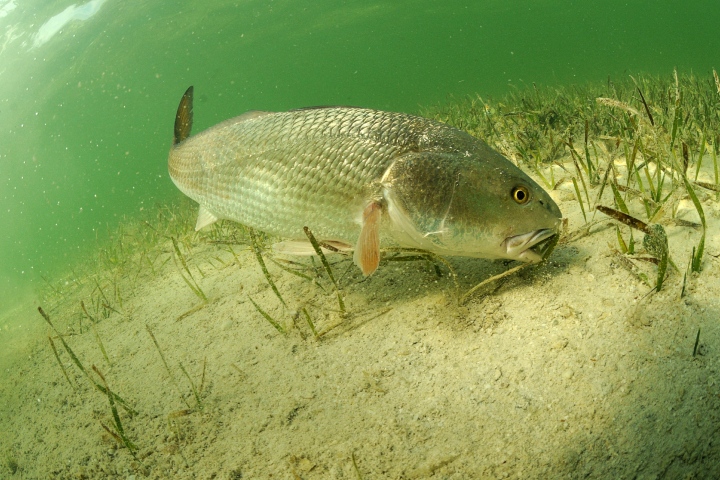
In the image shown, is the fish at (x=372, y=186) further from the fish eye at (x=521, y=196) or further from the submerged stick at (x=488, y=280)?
the submerged stick at (x=488, y=280)

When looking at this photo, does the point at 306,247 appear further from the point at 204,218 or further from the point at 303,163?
the point at 204,218

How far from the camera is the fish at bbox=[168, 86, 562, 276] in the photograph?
2.12 metres

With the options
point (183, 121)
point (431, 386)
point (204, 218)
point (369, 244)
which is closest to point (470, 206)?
Answer: point (369, 244)

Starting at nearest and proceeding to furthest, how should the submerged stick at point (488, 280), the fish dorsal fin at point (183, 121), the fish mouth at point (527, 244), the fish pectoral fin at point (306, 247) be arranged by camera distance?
the fish mouth at point (527, 244), the submerged stick at point (488, 280), the fish pectoral fin at point (306, 247), the fish dorsal fin at point (183, 121)

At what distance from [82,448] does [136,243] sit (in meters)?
5.72

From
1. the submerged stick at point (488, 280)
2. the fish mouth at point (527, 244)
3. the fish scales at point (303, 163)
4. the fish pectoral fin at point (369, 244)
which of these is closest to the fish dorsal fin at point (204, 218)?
the fish scales at point (303, 163)

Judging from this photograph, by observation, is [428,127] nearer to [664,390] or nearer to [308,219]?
[308,219]

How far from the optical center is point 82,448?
2477 millimetres

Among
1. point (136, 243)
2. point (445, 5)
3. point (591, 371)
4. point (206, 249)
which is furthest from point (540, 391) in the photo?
point (445, 5)

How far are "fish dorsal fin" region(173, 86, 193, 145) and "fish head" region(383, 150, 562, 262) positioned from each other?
2.67 metres

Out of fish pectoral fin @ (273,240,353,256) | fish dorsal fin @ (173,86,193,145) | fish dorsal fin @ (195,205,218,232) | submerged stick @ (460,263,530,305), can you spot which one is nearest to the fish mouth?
submerged stick @ (460,263,530,305)

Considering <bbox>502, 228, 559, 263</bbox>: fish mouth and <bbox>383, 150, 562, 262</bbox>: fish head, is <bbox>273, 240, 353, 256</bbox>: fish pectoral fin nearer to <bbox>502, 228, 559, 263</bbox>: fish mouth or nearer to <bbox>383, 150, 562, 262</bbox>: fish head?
<bbox>383, 150, 562, 262</bbox>: fish head

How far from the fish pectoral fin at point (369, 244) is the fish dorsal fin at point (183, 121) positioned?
264 centimetres

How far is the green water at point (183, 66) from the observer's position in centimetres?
2647
